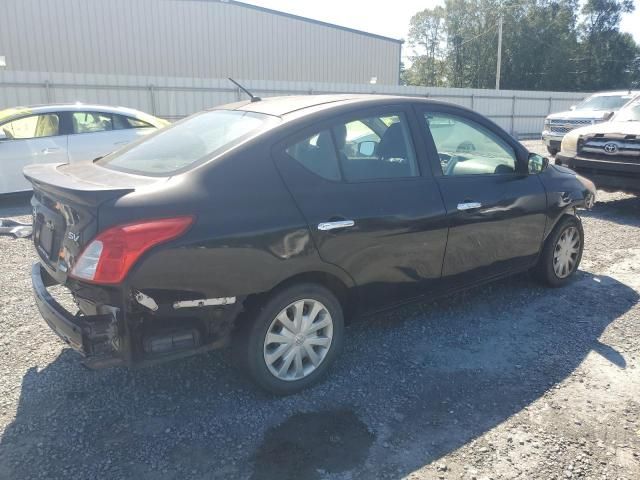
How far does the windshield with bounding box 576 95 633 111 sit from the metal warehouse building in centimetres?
1167

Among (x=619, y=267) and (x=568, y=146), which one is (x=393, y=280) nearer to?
(x=619, y=267)

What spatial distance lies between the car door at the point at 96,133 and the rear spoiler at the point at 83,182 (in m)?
4.84

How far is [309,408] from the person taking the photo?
3.02m

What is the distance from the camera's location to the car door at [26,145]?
7.64 m

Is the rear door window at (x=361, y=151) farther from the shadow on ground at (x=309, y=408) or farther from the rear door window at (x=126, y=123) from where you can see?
the rear door window at (x=126, y=123)

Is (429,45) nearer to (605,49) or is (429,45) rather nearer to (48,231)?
(605,49)

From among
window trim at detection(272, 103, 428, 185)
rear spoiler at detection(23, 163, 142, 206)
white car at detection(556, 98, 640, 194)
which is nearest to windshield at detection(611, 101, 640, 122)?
white car at detection(556, 98, 640, 194)

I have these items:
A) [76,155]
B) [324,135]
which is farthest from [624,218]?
[76,155]

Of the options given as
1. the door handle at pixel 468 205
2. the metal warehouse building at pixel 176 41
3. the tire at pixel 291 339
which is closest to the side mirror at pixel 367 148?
the door handle at pixel 468 205

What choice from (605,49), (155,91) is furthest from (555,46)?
(155,91)

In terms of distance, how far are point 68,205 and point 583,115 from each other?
568 inches

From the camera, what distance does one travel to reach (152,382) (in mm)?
3248

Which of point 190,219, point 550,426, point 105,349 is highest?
point 190,219

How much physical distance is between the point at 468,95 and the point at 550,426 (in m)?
21.3
